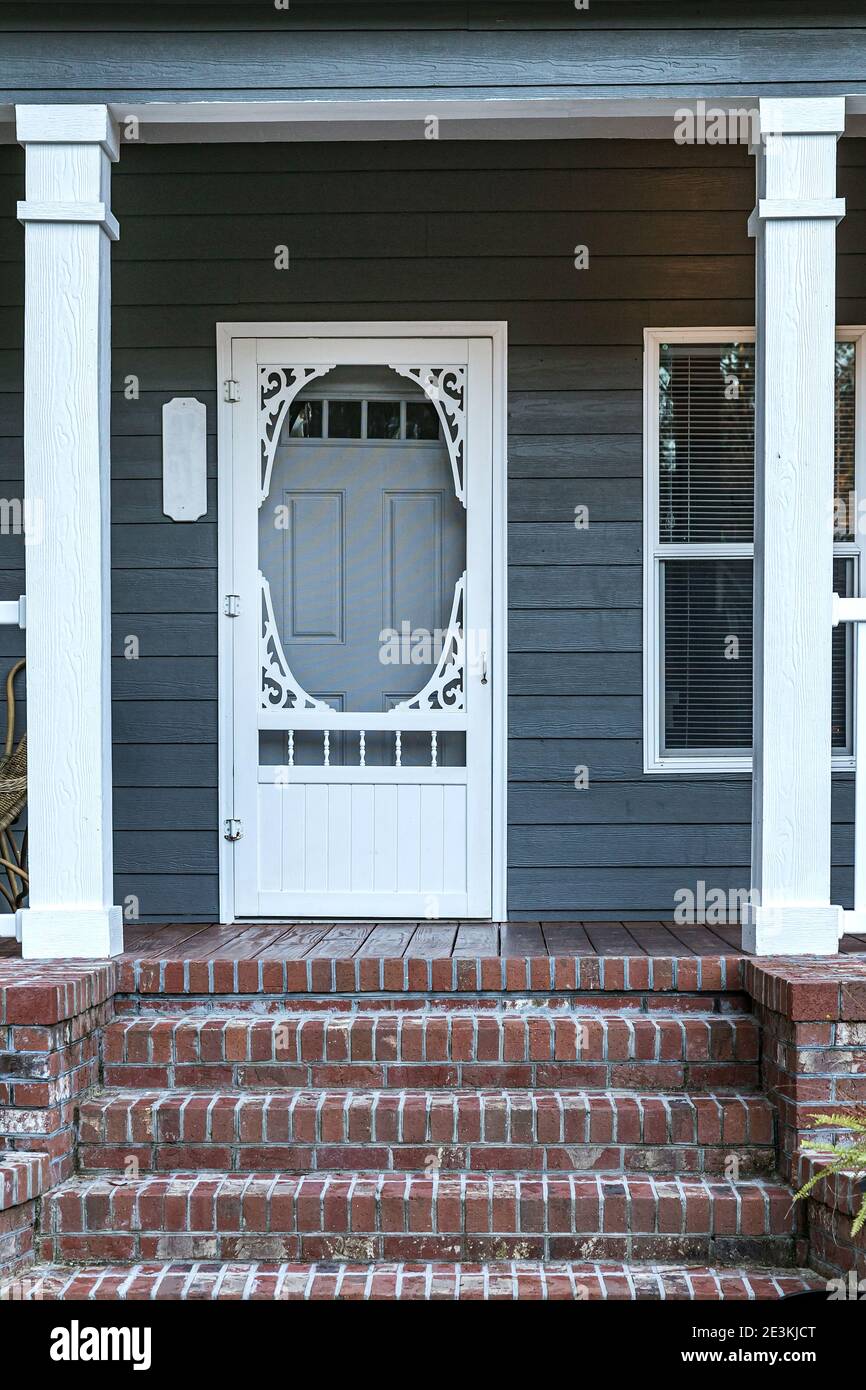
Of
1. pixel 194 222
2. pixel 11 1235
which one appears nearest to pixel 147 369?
pixel 194 222

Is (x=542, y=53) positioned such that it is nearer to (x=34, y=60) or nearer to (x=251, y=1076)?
(x=34, y=60)

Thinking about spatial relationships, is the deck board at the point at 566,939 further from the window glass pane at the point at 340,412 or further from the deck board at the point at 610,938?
the window glass pane at the point at 340,412

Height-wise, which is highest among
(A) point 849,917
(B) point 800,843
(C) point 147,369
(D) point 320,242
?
(D) point 320,242

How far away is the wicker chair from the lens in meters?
3.72

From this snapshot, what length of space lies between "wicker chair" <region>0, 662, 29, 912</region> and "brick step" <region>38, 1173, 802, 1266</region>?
1101 mm

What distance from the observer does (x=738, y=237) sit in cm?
418

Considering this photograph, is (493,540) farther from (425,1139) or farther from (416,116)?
(425,1139)

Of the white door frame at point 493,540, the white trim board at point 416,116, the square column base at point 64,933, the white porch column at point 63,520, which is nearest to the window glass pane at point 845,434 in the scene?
the white trim board at point 416,116

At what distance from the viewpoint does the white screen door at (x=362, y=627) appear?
4176 millimetres

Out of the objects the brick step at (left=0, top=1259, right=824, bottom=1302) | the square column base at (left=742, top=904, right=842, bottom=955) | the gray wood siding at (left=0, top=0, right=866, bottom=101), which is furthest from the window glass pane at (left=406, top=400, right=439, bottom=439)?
the brick step at (left=0, top=1259, right=824, bottom=1302)

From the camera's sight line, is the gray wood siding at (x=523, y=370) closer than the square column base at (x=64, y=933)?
No

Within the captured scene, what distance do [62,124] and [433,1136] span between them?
8.74 feet

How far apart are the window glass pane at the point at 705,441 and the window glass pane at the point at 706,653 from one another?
13 cm
